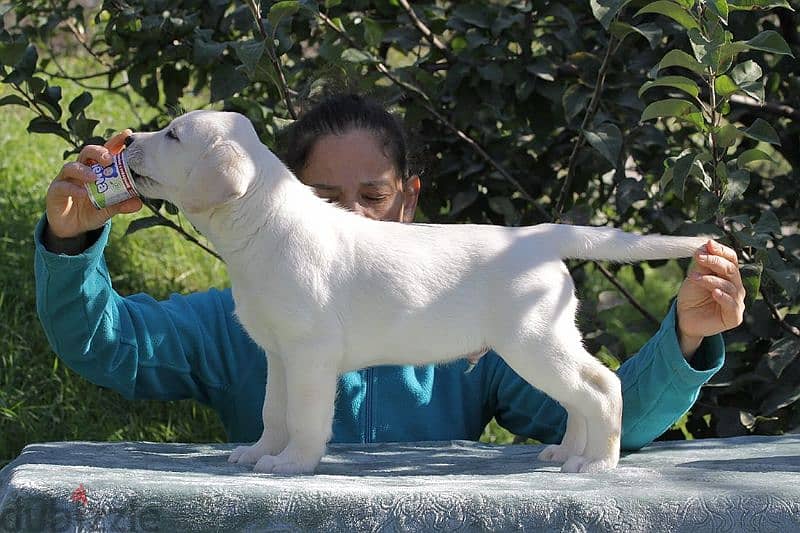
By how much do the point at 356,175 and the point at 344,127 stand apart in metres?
0.18

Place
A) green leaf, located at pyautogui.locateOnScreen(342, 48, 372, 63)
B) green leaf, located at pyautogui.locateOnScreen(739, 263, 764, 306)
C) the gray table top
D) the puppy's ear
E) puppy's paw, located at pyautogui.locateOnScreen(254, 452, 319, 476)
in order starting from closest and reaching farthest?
1. the gray table top
2. the puppy's ear
3. puppy's paw, located at pyautogui.locateOnScreen(254, 452, 319, 476)
4. green leaf, located at pyautogui.locateOnScreen(739, 263, 764, 306)
5. green leaf, located at pyautogui.locateOnScreen(342, 48, 372, 63)

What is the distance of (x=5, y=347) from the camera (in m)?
4.10

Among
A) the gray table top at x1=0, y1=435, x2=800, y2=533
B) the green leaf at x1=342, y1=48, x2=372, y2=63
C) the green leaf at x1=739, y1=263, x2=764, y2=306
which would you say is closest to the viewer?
the gray table top at x1=0, y1=435, x2=800, y2=533

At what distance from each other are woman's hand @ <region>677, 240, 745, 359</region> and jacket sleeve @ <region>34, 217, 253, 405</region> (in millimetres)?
1233

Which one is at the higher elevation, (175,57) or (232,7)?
(232,7)

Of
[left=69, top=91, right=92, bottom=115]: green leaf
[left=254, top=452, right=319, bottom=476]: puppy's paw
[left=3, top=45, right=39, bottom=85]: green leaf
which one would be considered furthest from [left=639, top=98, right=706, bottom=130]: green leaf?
[left=3, top=45, right=39, bottom=85]: green leaf

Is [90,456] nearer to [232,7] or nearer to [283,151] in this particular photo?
[283,151]

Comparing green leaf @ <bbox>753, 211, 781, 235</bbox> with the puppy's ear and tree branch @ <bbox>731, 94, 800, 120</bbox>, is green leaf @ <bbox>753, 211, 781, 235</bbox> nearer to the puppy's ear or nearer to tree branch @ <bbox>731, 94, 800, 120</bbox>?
tree branch @ <bbox>731, 94, 800, 120</bbox>

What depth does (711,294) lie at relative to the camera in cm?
233

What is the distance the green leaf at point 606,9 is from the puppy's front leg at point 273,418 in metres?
1.15

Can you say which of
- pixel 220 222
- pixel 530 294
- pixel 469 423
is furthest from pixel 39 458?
pixel 469 423

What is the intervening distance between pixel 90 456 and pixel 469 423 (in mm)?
1169

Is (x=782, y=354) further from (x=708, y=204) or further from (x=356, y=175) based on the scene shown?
(x=356, y=175)

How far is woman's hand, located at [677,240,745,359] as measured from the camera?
228 centimetres
